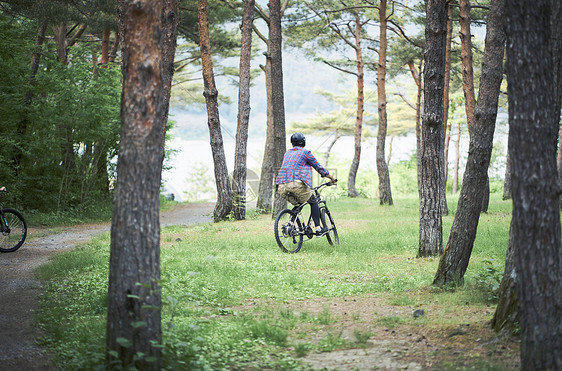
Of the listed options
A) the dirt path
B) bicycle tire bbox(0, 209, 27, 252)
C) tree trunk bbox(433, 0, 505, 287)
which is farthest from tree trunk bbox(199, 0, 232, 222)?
tree trunk bbox(433, 0, 505, 287)

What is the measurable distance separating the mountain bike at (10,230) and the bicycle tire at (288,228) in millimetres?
4897

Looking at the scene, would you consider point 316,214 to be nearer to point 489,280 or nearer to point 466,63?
point 489,280

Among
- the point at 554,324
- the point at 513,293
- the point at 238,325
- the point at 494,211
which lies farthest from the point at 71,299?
the point at 494,211

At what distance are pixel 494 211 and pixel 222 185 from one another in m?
8.17

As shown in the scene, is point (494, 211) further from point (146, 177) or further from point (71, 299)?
point (146, 177)

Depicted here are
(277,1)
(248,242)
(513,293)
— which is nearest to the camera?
(513,293)

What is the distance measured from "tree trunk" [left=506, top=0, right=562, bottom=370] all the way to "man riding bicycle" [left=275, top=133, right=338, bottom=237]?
21.7ft

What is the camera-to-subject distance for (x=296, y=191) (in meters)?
10.8

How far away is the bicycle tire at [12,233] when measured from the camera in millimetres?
11517

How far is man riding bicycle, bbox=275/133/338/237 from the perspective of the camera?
35.1ft

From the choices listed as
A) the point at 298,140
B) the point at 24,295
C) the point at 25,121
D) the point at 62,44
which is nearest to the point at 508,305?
the point at 24,295

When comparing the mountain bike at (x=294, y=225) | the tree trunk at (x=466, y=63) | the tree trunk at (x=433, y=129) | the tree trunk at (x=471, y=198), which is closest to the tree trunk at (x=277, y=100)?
the tree trunk at (x=466, y=63)

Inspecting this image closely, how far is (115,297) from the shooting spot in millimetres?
4258

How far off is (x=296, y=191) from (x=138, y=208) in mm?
6625
